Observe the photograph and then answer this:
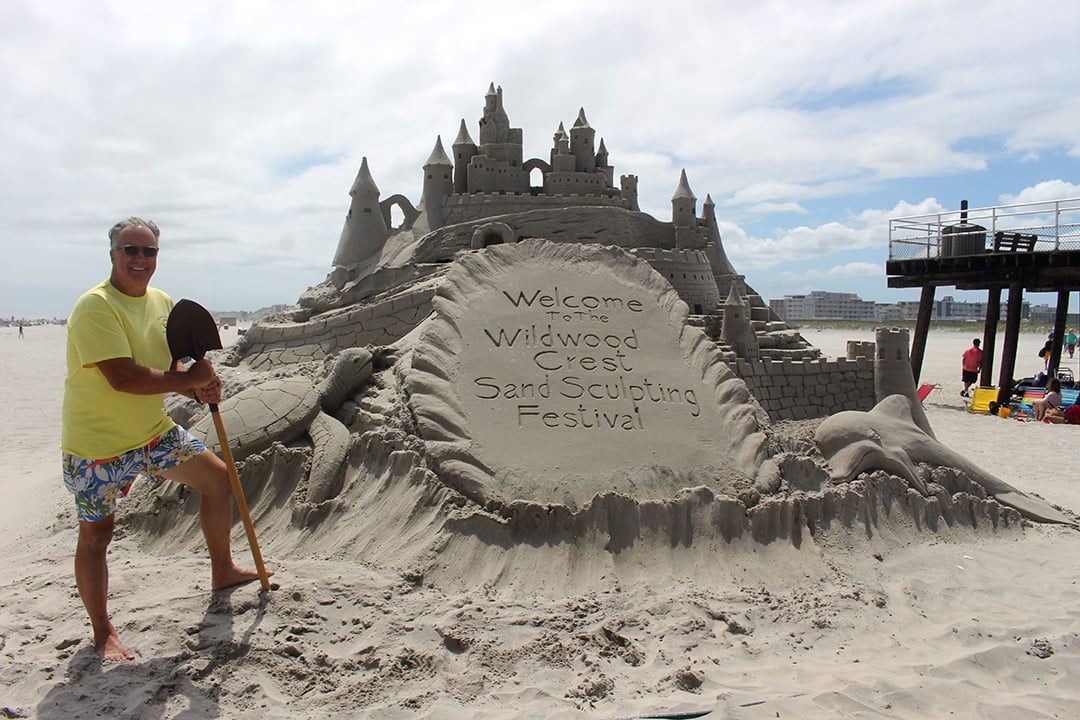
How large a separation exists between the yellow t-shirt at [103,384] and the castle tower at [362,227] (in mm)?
11145

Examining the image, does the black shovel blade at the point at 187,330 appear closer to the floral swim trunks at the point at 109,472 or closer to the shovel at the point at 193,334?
the shovel at the point at 193,334

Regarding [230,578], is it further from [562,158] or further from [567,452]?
[562,158]

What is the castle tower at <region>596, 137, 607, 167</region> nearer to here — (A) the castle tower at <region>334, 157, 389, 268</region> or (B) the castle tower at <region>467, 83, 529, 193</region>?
(B) the castle tower at <region>467, 83, 529, 193</region>

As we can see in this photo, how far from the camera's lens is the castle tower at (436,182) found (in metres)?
13.6

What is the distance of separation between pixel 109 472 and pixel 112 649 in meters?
0.67

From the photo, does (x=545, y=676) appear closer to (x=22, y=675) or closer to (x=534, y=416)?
(x=534, y=416)

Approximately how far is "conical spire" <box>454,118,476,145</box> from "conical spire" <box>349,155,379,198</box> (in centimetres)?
200

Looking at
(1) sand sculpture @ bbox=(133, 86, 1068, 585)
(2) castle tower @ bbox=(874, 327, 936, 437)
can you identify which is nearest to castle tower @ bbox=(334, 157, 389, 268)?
(1) sand sculpture @ bbox=(133, 86, 1068, 585)

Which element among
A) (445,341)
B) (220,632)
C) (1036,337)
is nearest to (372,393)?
(445,341)

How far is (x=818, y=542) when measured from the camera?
3.82m

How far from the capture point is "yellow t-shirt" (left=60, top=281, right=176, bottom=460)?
8.17ft

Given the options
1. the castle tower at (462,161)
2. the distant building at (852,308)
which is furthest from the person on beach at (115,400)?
the distant building at (852,308)

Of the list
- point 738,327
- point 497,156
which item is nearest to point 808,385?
point 738,327

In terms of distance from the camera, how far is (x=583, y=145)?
46.6 feet
